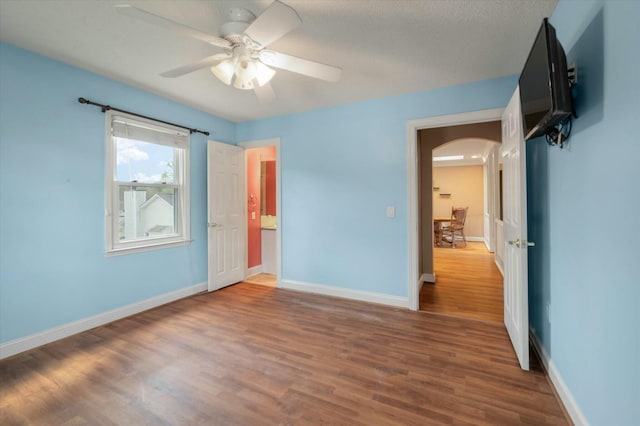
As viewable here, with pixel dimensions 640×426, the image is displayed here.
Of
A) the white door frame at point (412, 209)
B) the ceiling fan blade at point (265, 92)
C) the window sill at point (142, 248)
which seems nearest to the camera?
the ceiling fan blade at point (265, 92)

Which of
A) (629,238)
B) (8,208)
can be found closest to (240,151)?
(8,208)

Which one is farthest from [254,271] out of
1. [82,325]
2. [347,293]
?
[82,325]

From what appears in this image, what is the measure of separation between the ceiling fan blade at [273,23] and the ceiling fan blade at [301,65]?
225mm

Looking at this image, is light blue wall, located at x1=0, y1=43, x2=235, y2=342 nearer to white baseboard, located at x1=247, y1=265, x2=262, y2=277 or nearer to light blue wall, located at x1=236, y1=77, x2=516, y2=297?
white baseboard, located at x1=247, y1=265, x2=262, y2=277

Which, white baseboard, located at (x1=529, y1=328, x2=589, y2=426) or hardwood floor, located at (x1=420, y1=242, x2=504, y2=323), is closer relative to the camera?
white baseboard, located at (x1=529, y1=328, x2=589, y2=426)

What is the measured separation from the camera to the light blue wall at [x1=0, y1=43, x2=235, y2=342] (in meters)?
2.30

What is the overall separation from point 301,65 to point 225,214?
278 cm

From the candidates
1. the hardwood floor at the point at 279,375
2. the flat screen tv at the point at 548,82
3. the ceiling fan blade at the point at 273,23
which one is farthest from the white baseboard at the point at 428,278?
the ceiling fan blade at the point at 273,23

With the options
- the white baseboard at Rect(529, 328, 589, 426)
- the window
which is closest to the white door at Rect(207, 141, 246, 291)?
the window

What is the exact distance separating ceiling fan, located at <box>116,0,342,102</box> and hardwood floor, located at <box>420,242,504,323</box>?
2.91m

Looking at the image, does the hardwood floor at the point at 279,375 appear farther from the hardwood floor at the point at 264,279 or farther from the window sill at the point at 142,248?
the hardwood floor at the point at 264,279

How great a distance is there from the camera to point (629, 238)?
3.56 ft

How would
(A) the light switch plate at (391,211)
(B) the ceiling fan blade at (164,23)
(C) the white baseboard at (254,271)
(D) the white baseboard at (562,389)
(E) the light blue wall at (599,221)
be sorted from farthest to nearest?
(C) the white baseboard at (254,271) < (A) the light switch plate at (391,211) < (D) the white baseboard at (562,389) < (B) the ceiling fan blade at (164,23) < (E) the light blue wall at (599,221)

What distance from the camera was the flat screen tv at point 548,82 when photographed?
1385 mm
